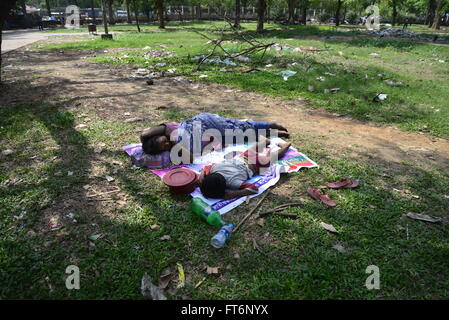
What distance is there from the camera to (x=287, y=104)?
19.4ft

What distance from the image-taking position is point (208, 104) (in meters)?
5.73

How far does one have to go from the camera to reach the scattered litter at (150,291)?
6.29ft

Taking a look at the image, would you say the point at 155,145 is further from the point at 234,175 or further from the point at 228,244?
the point at 228,244

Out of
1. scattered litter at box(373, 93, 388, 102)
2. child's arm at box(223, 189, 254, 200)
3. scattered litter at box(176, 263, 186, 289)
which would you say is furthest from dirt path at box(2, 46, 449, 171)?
scattered litter at box(176, 263, 186, 289)

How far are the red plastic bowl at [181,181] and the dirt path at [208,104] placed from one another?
2.05 m

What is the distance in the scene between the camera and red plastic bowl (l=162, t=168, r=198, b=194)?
290 cm

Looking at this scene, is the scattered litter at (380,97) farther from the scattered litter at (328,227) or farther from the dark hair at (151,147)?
the dark hair at (151,147)

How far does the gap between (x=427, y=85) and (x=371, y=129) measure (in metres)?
3.76

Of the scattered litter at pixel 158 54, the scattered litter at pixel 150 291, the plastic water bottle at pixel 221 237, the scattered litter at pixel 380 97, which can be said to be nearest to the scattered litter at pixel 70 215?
the scattered litter at pixel 150 291

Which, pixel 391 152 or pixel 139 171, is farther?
pixel 391 152

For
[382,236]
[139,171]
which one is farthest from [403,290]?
[139,171]

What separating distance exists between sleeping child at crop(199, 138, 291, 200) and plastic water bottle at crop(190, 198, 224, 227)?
0.66ft

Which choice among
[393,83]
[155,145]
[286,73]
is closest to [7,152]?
[155,145]
